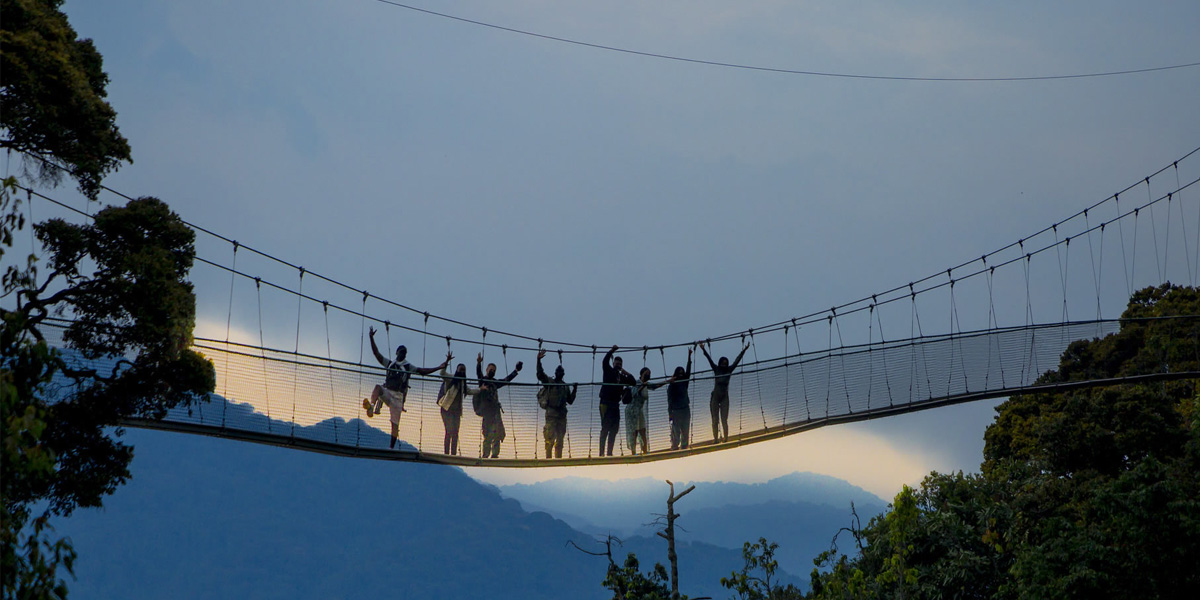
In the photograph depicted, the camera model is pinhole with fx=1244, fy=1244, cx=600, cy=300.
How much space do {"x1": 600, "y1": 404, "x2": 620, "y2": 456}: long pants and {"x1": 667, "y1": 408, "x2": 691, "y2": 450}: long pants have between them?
72 cm

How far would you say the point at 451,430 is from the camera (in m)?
16.2

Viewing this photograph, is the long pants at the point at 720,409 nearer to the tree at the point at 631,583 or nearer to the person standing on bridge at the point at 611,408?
the person standing on bridge at the point at 611,408

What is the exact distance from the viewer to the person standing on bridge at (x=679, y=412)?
16.7 metres

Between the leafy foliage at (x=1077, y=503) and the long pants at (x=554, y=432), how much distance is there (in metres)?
4.50

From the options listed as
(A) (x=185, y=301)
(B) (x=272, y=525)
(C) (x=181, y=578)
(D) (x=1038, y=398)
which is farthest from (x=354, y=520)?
(A) (x=185, y=301)

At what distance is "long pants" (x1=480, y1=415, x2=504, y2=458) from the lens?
1633 cm

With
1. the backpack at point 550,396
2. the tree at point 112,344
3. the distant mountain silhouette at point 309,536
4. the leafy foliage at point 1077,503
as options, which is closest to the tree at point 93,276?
the tree at point 112,344

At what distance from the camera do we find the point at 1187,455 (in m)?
19.2

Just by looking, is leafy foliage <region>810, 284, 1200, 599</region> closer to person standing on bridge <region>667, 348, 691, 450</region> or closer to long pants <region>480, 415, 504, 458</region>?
person standing on bridge <region>667, 348, 691, 450</region>

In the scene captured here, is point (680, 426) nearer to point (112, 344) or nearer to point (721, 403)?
point (721, 403)

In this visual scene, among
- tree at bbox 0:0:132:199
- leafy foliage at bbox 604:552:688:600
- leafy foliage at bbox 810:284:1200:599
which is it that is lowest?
leafy foliage at bbox 604:552:688:600

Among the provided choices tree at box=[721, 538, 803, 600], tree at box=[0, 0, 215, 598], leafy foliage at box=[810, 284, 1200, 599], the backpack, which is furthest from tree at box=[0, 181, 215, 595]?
tree at box=[721, 538, 803, 600]

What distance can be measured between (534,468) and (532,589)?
15574 cm

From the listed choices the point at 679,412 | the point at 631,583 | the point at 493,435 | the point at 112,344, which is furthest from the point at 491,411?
the point at 631,583
